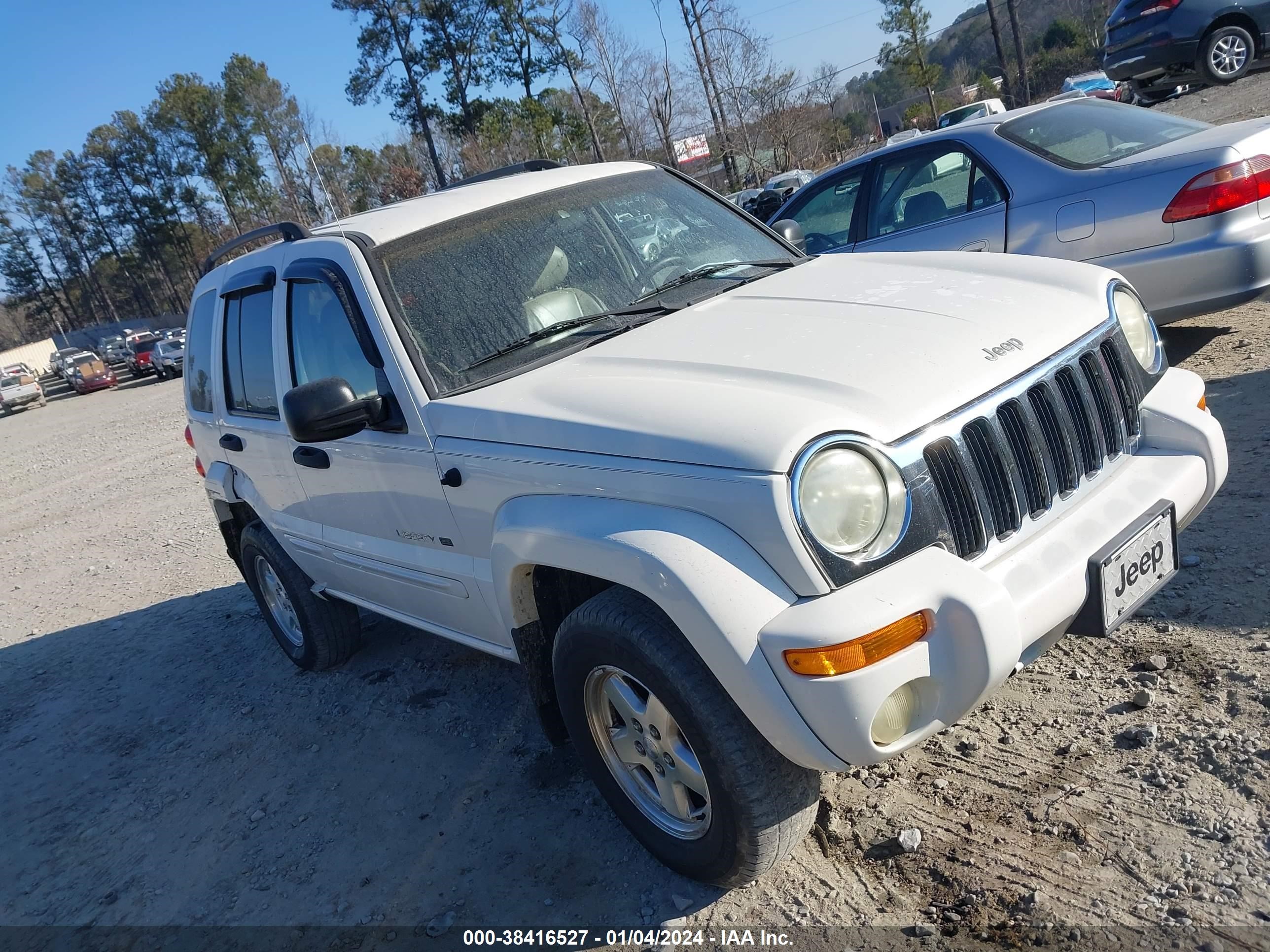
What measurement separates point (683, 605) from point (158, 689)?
430 cm

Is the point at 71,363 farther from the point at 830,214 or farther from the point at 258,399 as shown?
the point at 258,399

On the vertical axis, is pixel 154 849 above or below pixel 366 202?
below

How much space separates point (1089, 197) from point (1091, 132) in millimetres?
692

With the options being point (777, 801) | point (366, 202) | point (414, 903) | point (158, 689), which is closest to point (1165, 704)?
point (777, 801)

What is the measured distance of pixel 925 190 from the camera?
618cm

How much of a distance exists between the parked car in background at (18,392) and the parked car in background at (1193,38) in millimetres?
Answer: 35517

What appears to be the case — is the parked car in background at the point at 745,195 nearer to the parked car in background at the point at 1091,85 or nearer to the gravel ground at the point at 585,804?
the parked car in background at the point at 1091,85

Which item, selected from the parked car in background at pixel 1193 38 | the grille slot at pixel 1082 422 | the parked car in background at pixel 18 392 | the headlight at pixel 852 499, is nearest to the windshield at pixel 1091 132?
the grille slot at pixel 1082 422

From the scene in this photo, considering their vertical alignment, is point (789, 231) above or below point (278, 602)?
above

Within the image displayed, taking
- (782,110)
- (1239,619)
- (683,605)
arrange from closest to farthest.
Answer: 1. (683,605)
2. (1239,619)
3. (782,110)

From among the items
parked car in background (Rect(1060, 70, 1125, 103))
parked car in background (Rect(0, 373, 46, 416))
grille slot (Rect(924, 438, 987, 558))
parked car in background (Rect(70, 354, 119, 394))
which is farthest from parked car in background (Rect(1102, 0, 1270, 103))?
parked car in background (Rect(70, 354, 119, 394))

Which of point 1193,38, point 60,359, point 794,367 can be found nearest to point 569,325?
point 794,367

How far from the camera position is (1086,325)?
2.84 m

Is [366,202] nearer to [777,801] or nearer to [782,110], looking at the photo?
[782,110]
